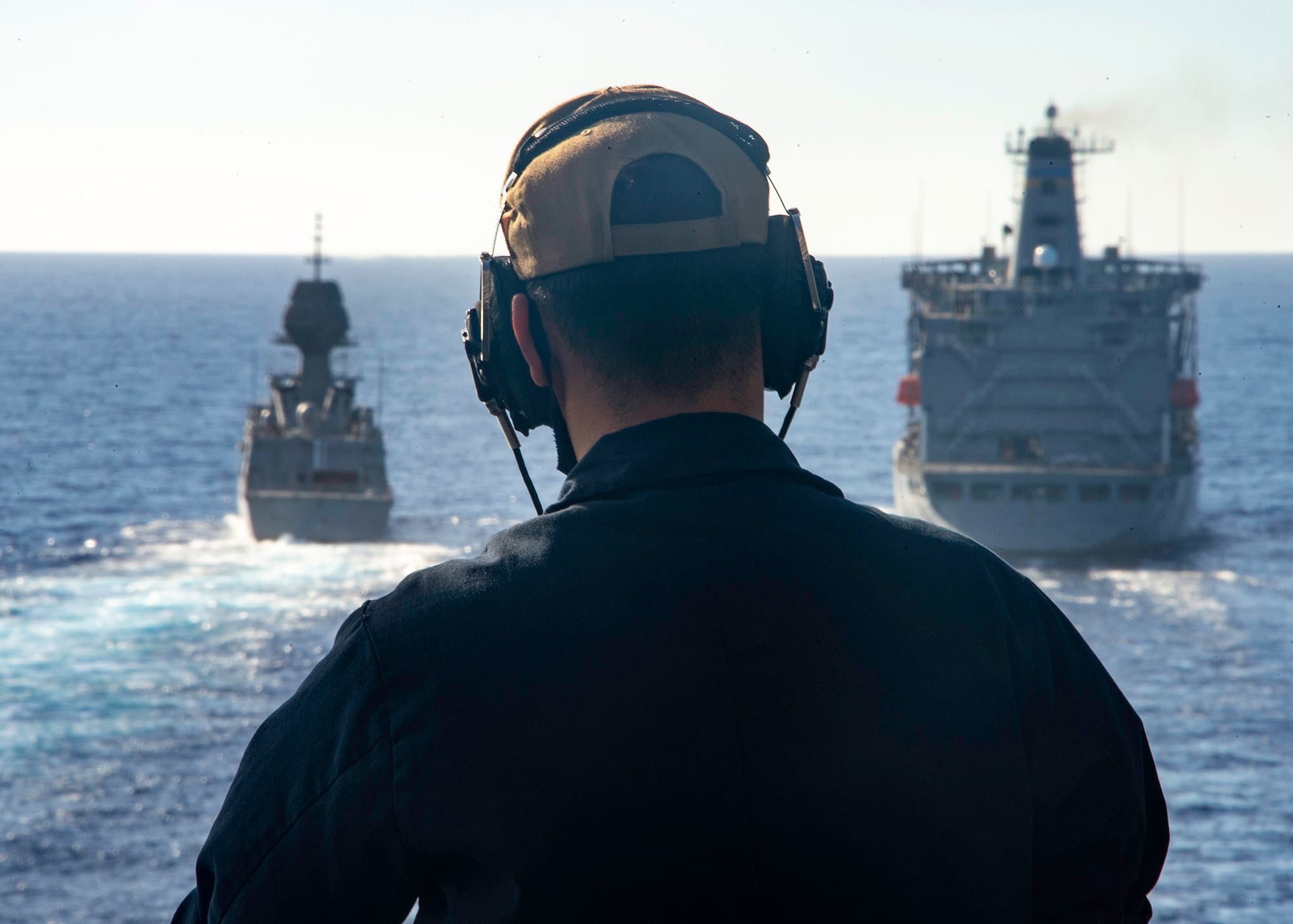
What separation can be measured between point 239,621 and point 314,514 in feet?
33.0

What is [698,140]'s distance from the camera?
2.03 metres

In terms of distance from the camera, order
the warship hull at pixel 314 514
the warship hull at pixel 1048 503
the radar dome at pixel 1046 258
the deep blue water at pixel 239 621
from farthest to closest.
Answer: the radar dome at pixel 1046 258, the warship hull at pixel 314 514, the warship hull at pixel 1048 503, the deep blue water at pixel 239 621

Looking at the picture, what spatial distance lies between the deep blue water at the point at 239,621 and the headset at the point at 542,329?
22.4 metres

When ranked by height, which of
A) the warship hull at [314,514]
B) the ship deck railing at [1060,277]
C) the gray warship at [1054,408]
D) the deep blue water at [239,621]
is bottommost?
the deep blue water at [239,621]

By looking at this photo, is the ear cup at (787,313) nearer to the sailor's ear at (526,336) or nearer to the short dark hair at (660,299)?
the short dark hair at (660,299)

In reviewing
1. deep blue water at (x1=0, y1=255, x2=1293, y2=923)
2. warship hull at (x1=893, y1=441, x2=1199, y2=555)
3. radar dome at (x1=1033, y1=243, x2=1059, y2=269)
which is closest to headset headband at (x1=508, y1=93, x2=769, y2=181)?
deep blue water at (x1=0, y1=255, x2=1293, y2=923)

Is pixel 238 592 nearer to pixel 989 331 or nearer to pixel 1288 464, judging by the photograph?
pixel 989 331

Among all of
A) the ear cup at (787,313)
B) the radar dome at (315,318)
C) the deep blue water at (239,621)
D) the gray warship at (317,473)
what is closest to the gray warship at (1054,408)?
the deep blue water at (239,621)

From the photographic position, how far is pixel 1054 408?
46500 millimetres

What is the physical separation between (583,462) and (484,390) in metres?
0.39

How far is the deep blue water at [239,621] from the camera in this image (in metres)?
24.8

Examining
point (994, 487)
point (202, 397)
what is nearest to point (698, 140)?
point (994, 487)

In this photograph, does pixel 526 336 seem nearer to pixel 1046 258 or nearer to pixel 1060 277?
pixel 1046 258

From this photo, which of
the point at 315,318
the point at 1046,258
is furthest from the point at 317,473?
the point at 1046,258
